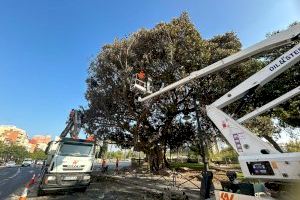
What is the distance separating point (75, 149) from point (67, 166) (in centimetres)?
102

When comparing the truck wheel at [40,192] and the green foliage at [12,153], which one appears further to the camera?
the green foliage at [12,153]

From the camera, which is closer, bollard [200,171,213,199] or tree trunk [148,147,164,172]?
bollard [200,171,213,199]

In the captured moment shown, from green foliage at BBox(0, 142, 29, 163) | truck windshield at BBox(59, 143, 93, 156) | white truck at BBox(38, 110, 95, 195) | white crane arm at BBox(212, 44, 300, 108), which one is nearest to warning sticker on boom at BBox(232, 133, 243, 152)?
white crane arm at BBox(212, 44, 300, 108)

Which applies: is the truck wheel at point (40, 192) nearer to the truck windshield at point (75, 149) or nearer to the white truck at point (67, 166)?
the white truck at point (67, 166)

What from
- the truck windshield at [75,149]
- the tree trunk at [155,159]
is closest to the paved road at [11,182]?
the truck windshield at [75,149]

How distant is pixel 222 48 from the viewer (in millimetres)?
23188

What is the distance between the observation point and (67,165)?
12844 mm

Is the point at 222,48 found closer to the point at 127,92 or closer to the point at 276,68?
the point at 127,92

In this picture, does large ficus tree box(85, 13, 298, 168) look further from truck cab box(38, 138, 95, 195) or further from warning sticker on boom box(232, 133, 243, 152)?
warning sticker on boom box(232, 133, 243, 152)

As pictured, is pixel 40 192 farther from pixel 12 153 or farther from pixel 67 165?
pixel 12 153

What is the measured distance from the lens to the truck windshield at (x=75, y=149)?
13.2 metres

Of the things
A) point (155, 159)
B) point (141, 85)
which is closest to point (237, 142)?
point (141, 85)

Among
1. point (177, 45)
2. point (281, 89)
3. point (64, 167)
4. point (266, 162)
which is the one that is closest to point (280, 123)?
point (281, 89)

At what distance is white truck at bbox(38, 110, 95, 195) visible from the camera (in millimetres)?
12367
